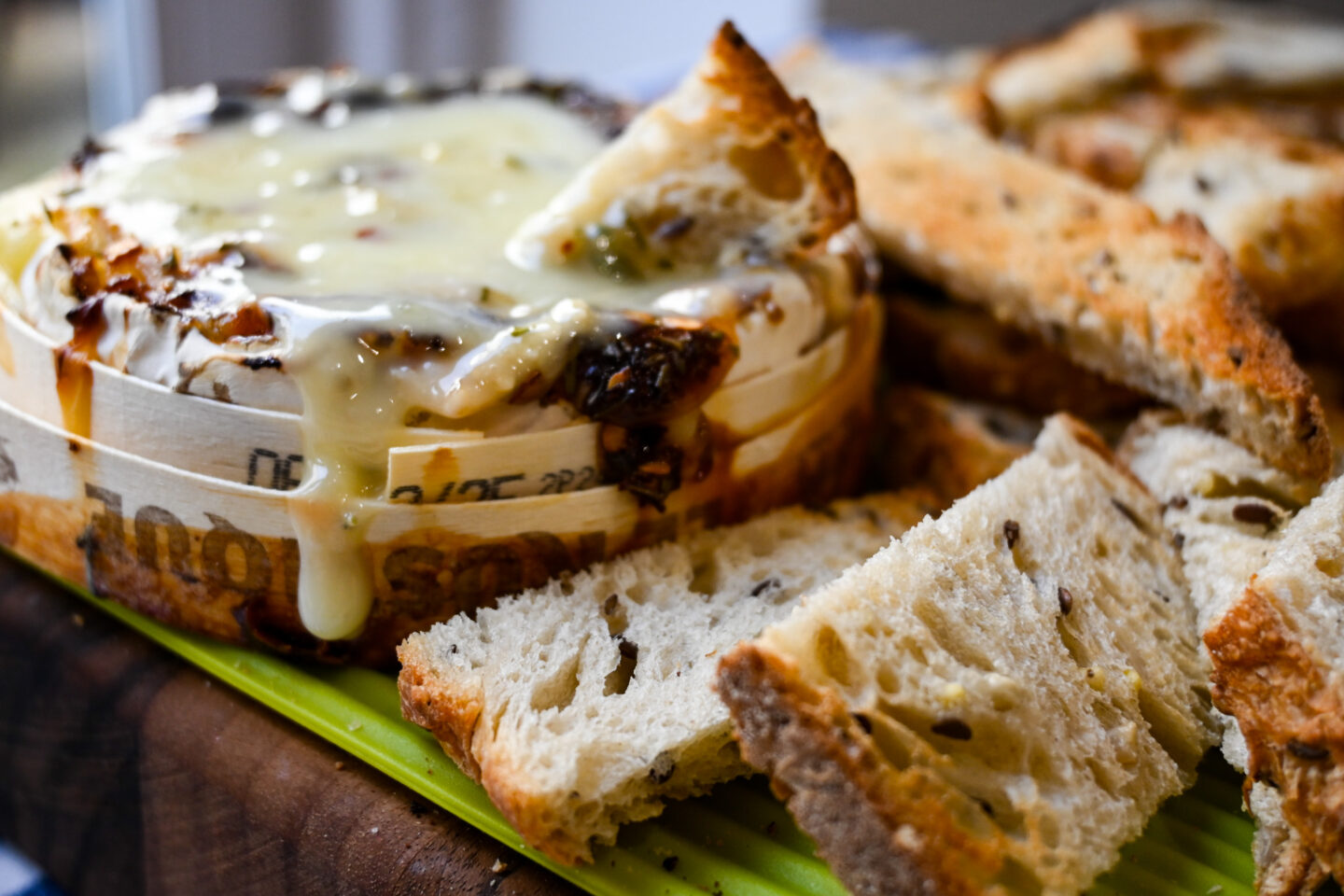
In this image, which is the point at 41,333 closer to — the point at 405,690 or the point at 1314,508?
the point at 405,690

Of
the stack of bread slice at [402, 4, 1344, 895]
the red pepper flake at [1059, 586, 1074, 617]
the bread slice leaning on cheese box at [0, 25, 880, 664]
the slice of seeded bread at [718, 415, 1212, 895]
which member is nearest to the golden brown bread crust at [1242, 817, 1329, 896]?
the stack of bread slice at [402, 4, 1344, 895]

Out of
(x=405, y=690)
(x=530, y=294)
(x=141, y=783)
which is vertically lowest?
(x=141, y=783)

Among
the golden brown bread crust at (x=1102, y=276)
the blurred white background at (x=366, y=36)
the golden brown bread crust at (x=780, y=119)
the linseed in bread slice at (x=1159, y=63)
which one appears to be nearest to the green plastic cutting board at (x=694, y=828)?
the golden brown bread crust at (x=1102, y=276)

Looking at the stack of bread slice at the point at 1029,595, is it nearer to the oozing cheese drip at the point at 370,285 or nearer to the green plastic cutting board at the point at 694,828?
the green plastic cutting board at the point at 694,828

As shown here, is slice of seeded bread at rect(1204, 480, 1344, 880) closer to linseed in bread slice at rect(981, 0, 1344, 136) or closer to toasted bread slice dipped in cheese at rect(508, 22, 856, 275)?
toasted bread slice dipped in cheese at rect(508, 22, 856, 275)

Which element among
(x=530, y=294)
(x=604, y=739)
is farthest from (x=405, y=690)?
(x=530, y=294)

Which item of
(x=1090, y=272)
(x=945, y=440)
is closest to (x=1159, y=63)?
(x=1090, y=272)
